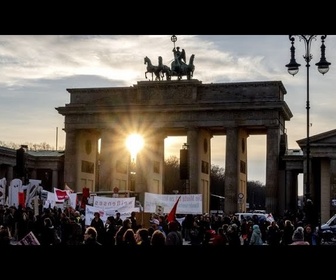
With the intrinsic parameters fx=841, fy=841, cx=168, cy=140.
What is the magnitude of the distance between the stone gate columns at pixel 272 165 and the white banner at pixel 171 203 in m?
45.2

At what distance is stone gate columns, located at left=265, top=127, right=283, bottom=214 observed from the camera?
79500 millimetres

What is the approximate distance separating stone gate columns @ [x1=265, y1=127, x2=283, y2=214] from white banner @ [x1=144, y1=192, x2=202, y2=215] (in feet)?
148

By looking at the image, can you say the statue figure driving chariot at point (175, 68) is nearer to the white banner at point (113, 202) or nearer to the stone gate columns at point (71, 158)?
the stone gate columns at point (71, 158)

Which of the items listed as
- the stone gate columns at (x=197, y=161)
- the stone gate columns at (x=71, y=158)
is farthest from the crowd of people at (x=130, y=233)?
the stone gate columns at (x=71, y=158)

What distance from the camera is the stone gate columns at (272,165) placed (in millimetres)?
79500

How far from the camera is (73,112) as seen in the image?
282ft

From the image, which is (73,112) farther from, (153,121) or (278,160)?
(278,160)

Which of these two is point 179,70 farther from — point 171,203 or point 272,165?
point 171,203

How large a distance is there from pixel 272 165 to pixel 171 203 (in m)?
46.7

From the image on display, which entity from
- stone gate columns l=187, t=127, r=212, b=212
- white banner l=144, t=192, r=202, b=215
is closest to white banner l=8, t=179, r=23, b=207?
white banner l=144, t=192, r=202, b=215

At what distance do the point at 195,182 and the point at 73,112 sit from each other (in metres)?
15.0

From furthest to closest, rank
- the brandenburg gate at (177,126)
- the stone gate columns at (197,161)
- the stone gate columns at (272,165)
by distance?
the stone gate columns at (197,161) < the brandenburg gate at (177,126) < the stone gate columns at (272,165)

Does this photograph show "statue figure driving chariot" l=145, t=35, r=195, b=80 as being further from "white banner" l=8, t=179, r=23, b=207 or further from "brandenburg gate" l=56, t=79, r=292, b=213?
"white banner" l=8, t=179, r=23, b=207
